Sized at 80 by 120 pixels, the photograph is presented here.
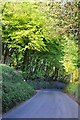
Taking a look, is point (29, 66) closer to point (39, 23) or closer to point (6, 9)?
point (39, 23)

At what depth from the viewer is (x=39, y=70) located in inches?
887

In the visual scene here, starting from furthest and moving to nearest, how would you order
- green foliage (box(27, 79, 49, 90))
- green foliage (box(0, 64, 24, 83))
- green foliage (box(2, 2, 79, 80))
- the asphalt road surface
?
green foliage (box(27, 79, 49, 90)), green foliage (box(0, 64, 24, 83)), green foliage (box(2, 2, 79, 80)), the asphalt road surface

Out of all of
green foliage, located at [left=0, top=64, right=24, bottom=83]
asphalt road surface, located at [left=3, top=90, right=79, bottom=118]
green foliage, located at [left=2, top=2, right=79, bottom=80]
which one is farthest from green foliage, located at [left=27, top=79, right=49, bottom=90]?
asphalt road surface, located at [left=3, top=90, right=79, bottom=118]

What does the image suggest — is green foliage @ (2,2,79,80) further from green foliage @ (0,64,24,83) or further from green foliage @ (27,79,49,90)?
green foliage @ (0,64,24,83)

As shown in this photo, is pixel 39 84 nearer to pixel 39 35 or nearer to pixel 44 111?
pixel 39 35

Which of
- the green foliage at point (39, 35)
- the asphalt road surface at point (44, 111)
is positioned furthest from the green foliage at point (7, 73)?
the green foliage at point (39, 35)

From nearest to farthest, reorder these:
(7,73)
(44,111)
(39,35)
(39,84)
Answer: (44,111) → (7,73) → (39,35) → (39,84)

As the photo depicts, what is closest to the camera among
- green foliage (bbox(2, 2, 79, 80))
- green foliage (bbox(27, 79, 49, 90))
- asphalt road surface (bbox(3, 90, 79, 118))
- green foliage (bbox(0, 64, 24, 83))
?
asphalt road surface (bbox(3, 90, 79, 118))

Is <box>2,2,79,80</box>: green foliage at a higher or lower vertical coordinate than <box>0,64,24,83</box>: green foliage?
higher

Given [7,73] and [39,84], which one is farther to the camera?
[39,84]

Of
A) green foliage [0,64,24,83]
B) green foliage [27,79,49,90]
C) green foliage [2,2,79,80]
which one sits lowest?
green foliage [27,79,49,90]

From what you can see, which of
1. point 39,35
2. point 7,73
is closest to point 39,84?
point 39,35

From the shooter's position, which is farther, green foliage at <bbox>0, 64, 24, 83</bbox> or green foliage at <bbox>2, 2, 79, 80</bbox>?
green foliage at <bbox>0, 64, 24, 83</bbox>

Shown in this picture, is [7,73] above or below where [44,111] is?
above
